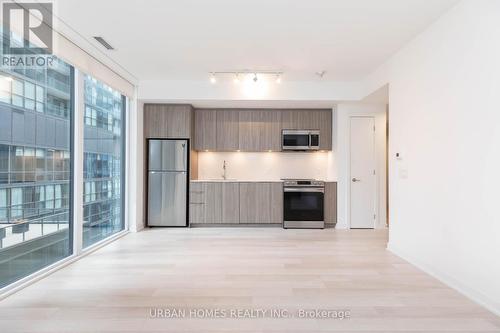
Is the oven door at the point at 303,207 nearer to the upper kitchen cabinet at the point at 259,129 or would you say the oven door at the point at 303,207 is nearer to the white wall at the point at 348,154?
the white wall at the point at 348,154

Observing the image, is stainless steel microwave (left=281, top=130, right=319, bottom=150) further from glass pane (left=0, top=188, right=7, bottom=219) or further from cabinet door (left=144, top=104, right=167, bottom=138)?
glass pane (left=0, top=188, right=7, bottom=219)

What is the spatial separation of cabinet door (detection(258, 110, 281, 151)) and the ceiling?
4.22 ft

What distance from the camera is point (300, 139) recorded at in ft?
18.0

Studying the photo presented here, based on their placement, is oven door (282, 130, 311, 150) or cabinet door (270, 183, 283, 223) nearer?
cabinet door (270, 183, 283, 223)

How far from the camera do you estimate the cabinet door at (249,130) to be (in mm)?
5539

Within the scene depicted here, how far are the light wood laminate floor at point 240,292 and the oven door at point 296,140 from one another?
202 cm

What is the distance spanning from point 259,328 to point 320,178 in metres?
4.10

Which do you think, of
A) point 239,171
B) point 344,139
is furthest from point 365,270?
point 239,171

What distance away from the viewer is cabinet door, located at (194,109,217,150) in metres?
5.54

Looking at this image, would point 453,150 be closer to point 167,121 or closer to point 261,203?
point 261,203

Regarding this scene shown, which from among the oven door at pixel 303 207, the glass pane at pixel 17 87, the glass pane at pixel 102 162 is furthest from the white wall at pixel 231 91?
the glass pane at pixel 17 87

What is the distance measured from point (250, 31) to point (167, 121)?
2614mm

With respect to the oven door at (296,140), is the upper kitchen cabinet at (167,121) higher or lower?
higher

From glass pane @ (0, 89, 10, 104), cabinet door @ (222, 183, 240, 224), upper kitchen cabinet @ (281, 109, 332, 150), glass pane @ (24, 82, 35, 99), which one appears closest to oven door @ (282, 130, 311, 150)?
upper kitchen cabinet @ (281, 109, 332, 150)
